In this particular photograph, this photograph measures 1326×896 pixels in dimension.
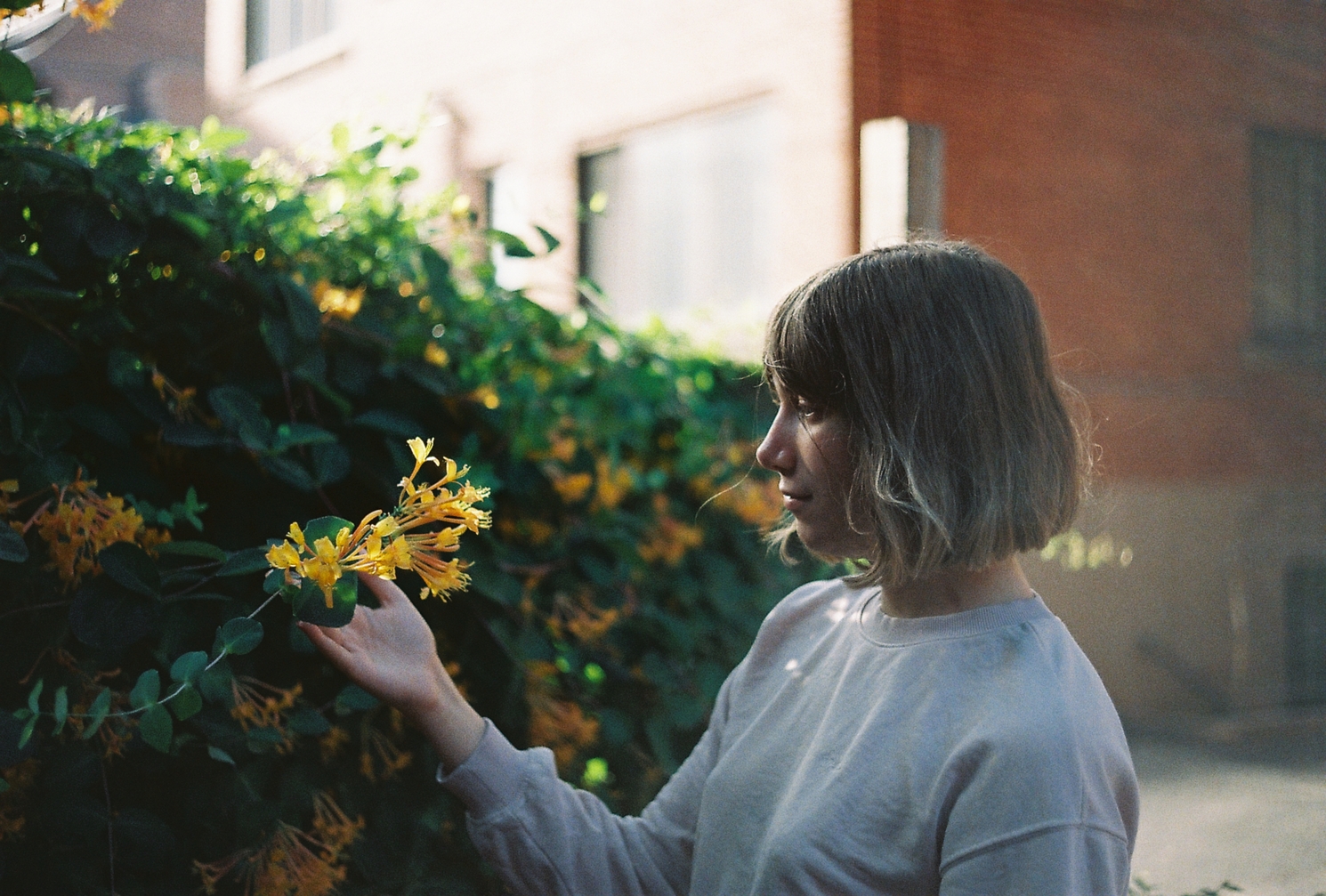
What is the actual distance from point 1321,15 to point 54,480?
1.91 meters

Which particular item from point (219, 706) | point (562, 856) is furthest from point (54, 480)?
point (562, 856)

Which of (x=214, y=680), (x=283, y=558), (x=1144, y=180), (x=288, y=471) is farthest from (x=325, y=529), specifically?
(x=1144, y=180)

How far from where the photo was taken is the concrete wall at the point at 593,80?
552 centimetres

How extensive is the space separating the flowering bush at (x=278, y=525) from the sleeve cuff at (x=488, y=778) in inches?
5.6

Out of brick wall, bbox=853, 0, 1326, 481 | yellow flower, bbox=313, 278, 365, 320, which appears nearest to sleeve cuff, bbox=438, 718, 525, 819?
yellow flower, bbox=313, 278, 365, 320

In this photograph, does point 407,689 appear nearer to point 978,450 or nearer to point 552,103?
point 978,450

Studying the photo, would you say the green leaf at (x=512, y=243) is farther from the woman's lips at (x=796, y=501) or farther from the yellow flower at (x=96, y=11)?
the woman's lips at (x=796, y=501)

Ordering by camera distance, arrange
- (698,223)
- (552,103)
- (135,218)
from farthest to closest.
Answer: (552,103)
(698,223)
(135,218)

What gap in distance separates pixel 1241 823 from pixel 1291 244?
128 cm

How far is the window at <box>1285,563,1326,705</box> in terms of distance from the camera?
172 cm

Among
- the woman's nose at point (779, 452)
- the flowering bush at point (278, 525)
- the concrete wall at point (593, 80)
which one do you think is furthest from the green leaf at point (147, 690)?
the concrete wall at point (593, 80)

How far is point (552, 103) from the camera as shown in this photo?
7.41m

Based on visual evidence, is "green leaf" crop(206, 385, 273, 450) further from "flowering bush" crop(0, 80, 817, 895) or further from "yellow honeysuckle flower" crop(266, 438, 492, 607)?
"yellow honeysuckle flower" crop(266, 438, 492, 607)

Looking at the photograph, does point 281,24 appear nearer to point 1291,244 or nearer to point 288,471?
point 288,471
